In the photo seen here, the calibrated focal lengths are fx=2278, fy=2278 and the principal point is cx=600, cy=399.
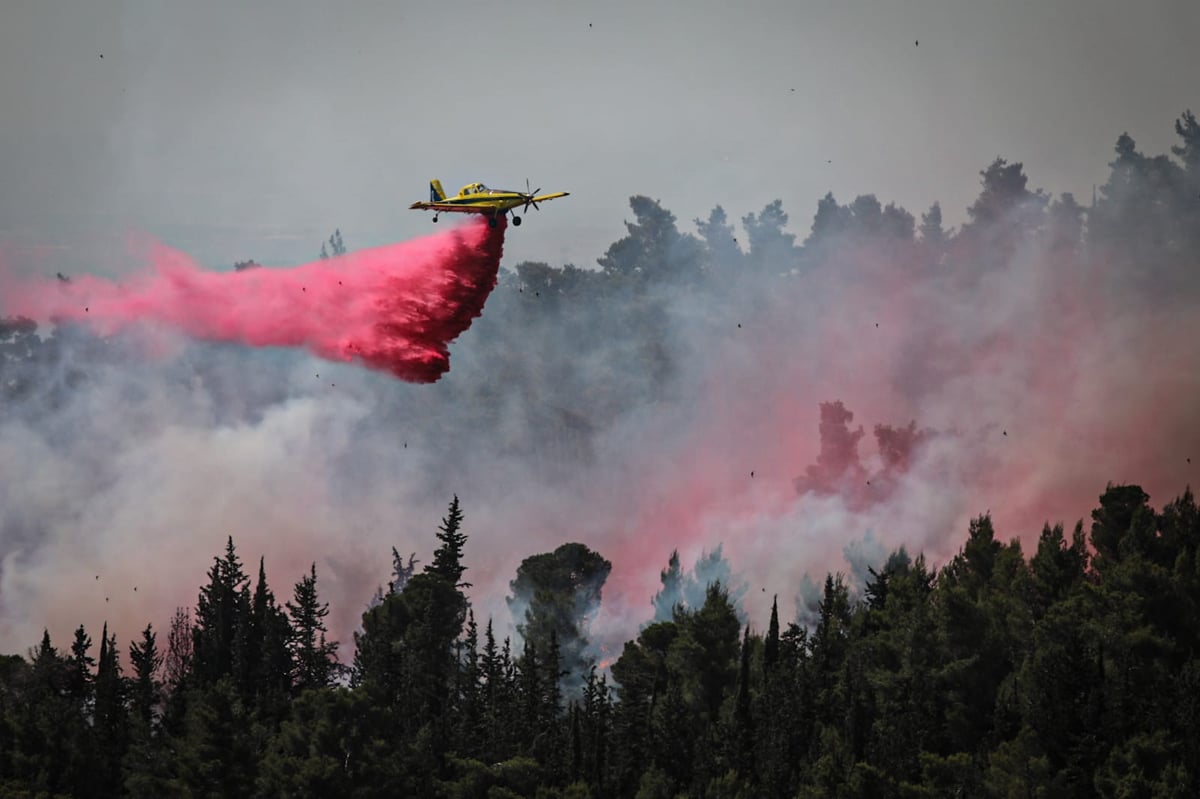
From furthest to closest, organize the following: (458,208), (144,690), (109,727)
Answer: (144,690)
(458,208)
(109,727)

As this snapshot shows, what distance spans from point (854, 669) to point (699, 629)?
583 inches

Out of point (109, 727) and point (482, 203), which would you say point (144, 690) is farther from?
point (482, 203)

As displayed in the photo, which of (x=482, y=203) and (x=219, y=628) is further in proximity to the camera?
(x=219, y=628)

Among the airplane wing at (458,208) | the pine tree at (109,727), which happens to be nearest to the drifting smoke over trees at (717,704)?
the pine tree at (109,727)

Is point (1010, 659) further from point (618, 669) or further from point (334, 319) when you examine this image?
point (334, 319)

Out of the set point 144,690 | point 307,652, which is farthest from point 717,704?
point 144,690

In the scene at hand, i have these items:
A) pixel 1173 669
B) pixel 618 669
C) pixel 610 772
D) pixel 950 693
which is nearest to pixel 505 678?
pixel 618 669

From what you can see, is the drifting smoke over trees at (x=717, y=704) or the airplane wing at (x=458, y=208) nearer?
the drifting smoke over trees at (x=717, y=704)

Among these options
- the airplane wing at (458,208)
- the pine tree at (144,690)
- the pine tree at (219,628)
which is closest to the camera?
the airplane wing at (458,208)

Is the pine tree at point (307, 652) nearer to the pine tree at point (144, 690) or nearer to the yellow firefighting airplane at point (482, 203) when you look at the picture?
the pine tree at point (144, 690)

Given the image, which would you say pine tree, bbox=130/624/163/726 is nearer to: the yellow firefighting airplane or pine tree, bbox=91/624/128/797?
pine tree, bbox=91/624/128/797

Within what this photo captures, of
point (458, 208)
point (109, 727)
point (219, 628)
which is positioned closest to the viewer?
point (109, 727)

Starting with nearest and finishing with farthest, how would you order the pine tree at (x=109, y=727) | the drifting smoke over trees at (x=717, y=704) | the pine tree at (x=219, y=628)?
the drifting smoke over trees at (x=717, y=704) < the pine tree at (x=109, y=727) < the pine tree at (x=219, y=628)

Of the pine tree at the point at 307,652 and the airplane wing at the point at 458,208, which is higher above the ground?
the airplane wing at the point at 458,208
